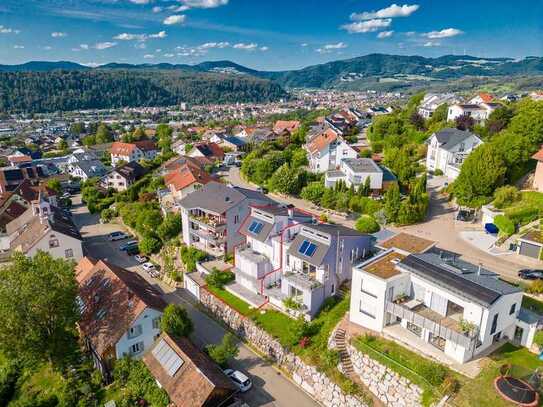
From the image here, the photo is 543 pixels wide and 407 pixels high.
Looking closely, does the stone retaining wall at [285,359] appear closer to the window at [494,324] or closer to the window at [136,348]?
the window at [136,348]

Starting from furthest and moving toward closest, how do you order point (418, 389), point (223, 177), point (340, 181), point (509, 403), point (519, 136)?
1. point (223, 177)
2. point (340, 181)
3. point (519, 136)
4. point (418, 389)
5. point (509, 403)

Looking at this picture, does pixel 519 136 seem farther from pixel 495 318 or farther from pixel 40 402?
pixel 40 402

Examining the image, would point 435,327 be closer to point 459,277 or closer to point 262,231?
point 459,277

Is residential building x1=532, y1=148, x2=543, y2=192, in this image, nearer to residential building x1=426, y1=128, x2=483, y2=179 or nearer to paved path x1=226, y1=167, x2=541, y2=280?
paved path x1=226, y1=167, x2=541, y2=280

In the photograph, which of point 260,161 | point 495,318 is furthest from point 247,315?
point 260,161

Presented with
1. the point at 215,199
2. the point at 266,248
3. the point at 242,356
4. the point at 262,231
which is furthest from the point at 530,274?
the point at 215,199

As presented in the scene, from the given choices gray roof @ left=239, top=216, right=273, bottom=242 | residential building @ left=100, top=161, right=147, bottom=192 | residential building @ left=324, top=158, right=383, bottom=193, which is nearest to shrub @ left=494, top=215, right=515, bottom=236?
residential building @ left=324, top=158, right=383, bottom=193
